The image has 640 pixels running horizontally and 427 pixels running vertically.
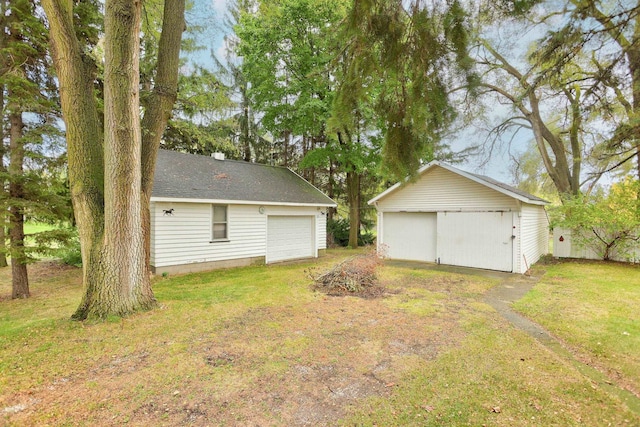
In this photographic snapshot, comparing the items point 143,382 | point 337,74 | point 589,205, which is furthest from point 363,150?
point 143,382

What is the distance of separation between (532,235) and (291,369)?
36.4 feet

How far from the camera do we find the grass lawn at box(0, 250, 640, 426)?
2.61 meters

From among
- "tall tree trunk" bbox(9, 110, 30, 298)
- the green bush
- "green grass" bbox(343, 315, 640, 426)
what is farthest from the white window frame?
the green bush

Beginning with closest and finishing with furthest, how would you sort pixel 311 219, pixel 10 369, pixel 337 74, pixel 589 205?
pixel 10 369
pixel 337 74
pixel 589 205
pixel 311 219

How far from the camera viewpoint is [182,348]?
390 centimetres

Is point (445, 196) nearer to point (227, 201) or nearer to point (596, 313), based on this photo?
point (596, 313)

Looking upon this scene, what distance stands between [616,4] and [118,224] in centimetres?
660

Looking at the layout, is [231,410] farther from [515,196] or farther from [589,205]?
[589,205]

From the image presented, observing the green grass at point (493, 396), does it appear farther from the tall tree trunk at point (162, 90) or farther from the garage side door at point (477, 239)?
the garage side door at point (477, 239)

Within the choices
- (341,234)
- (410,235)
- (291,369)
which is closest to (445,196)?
(410,235)

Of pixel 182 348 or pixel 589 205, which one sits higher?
pixel 589 205

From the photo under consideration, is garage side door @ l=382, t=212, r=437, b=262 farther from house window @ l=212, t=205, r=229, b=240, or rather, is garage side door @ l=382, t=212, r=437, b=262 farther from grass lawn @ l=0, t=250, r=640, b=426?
house window @ l=212, t=205, r=229, b=240

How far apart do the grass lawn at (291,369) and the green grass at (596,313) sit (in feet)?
0.37

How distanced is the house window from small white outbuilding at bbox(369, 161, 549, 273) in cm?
542
